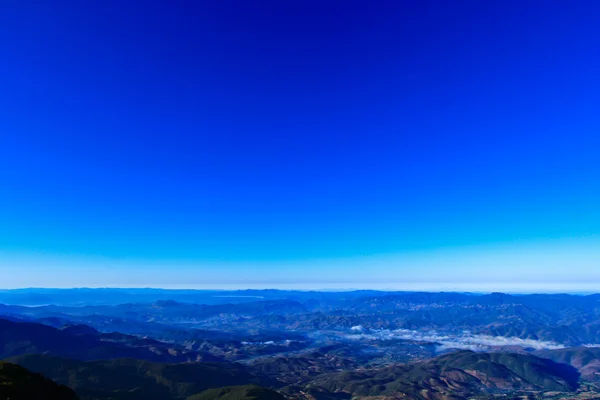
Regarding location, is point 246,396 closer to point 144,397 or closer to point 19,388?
point 144,397

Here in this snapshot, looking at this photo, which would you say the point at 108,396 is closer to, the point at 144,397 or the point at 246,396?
the point at 144,397

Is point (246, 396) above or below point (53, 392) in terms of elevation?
below

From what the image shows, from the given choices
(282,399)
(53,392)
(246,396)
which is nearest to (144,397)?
(246,396)

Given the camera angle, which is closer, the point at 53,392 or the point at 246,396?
the point at 53,392

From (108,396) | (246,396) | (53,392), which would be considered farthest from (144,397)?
(53,392)

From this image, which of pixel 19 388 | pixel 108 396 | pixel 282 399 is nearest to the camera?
pixel 19 388

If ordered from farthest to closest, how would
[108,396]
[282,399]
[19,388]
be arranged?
[282,399]
[108,396]
[19,388]

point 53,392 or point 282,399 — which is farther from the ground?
point 53,392

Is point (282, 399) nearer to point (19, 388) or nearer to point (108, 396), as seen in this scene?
point (108, 396)

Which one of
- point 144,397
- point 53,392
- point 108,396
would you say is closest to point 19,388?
point 53,392
